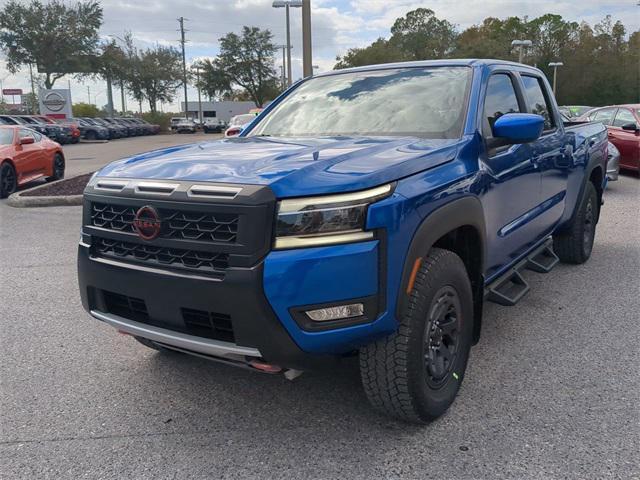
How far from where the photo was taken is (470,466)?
2.57 meters

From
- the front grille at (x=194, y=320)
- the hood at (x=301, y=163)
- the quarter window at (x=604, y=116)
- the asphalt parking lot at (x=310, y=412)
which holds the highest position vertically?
the quarter window at (x=604, y=116)

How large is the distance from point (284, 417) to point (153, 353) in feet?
4.17

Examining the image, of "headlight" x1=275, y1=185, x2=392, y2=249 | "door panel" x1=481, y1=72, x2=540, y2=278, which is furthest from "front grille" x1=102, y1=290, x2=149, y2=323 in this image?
"door panel" x1=481, y1=72, x2=540, y2=278

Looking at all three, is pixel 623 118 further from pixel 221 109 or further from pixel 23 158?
pixel 221 109

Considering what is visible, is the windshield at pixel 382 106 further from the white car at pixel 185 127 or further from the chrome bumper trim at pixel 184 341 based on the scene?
the white car at pixel 185 127

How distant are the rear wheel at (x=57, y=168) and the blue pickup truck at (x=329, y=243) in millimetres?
11586

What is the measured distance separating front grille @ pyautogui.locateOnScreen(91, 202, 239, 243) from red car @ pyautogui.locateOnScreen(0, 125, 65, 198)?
10.1 metres

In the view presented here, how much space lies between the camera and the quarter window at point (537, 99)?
4473 mm

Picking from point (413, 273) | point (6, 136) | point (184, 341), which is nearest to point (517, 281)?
point (413, 273)

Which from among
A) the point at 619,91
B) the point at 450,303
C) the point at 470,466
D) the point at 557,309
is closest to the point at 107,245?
the point at 450,303

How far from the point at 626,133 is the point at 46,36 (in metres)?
46.4

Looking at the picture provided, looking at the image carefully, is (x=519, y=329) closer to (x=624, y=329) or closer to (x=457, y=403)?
(x=624, y=329)

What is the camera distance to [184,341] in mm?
2588

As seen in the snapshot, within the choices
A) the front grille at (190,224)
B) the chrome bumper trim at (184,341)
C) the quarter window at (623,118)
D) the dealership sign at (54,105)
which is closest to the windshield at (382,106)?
the front grille at (190,224)
